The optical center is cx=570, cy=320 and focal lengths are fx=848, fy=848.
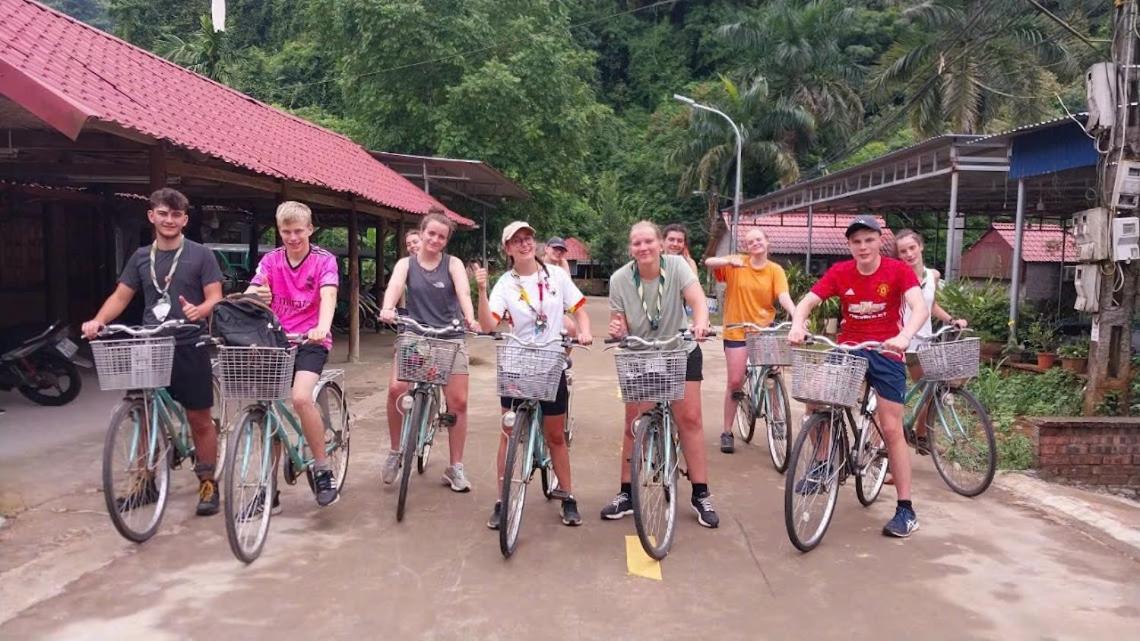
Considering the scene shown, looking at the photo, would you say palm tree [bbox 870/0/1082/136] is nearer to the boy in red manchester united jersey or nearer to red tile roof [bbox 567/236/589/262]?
the boy in red manchester united jersey

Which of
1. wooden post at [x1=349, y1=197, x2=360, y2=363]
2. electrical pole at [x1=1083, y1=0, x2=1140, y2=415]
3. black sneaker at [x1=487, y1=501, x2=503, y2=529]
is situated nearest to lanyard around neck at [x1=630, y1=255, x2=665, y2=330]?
black sneaker at [x1=487, y1=501, x2=503, y2=529]

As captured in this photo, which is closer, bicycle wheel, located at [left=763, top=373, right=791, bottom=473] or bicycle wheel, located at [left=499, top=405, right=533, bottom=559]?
bicycle wheel, located at [left=499, top=405, right=533, bottom=559]

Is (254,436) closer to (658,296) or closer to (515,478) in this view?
(515,478)

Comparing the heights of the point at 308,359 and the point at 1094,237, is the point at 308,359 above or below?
below

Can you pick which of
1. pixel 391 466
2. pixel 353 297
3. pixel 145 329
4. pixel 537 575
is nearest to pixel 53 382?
pixel 353 297

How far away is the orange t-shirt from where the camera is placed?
699 cm

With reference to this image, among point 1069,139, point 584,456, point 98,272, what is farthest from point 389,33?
point 584,456

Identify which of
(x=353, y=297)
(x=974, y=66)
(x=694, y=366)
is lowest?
(x=694, y=366)

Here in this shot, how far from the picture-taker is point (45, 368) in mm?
8656

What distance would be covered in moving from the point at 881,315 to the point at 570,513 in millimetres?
2181

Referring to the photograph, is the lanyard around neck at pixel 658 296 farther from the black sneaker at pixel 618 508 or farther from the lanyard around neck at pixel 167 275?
the lanyard around neck at pixel 167 275

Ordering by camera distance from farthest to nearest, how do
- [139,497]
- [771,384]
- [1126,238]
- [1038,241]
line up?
[1038,241] < [1126,238] < [771,384] < [139,497]

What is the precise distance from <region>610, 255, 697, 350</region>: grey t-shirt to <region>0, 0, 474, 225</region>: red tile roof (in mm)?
3499

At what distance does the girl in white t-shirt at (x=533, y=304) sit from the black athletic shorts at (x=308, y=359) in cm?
99
